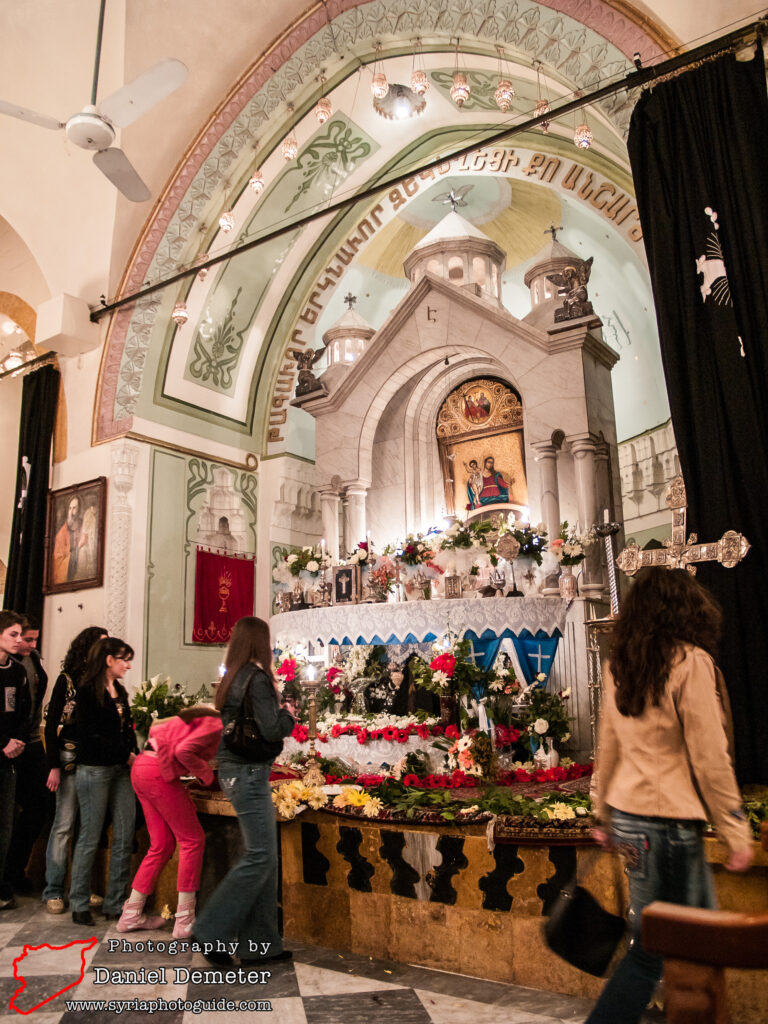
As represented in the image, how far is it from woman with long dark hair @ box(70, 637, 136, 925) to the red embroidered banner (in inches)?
216

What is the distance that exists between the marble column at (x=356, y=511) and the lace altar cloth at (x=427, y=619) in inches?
96.2

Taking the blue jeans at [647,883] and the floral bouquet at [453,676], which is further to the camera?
the floral bouquet at [453,676]

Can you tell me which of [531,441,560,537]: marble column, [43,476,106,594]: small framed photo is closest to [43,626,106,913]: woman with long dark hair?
[43,476,106,594]: small framed photo

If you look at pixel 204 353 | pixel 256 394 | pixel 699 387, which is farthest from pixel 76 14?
pixel 699 387

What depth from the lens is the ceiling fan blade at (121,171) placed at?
619 cm

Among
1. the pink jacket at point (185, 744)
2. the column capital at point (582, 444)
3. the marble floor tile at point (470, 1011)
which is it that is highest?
the column capital at point (582, 444)

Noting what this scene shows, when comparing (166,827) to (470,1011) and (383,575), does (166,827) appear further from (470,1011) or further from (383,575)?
(383,575)

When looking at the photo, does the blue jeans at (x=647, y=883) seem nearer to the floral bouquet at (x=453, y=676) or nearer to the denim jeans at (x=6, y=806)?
the denim jeans at (x=6, y=806)

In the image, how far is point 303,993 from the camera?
3.22 meters

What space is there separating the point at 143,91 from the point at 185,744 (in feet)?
15.1

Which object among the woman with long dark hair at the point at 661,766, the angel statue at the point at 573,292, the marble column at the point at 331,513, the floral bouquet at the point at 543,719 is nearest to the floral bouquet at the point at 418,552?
the floral bouquet at the point at 543,719

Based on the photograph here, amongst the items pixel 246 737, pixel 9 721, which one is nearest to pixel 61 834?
pixel 9 721

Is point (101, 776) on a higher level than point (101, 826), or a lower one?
higher

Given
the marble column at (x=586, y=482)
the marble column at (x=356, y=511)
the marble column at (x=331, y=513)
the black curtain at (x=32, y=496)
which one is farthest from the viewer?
the marble column at (x=331, y=513)
